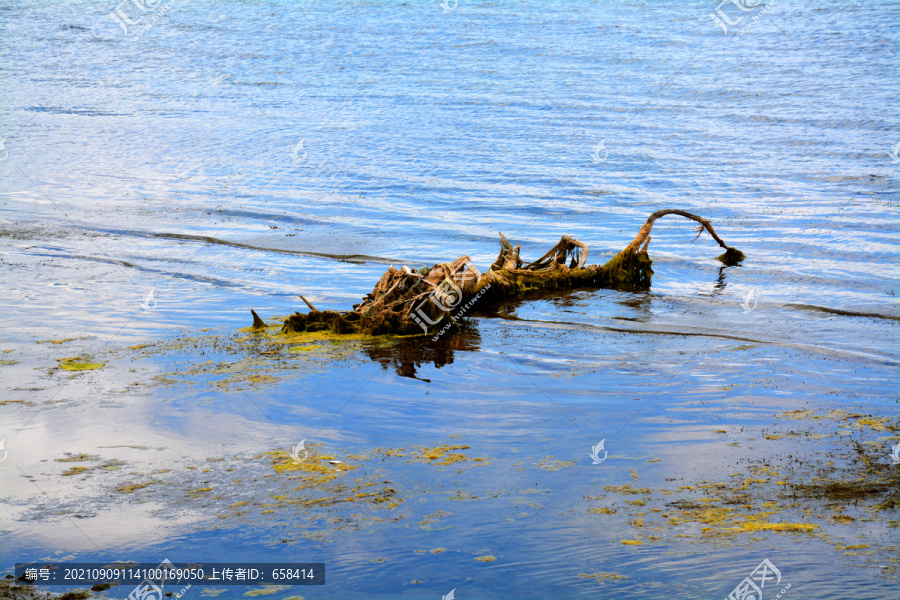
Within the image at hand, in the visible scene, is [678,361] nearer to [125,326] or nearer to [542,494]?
[542,494]

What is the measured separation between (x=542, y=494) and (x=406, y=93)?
35222 mm

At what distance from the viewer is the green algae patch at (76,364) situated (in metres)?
10.2
